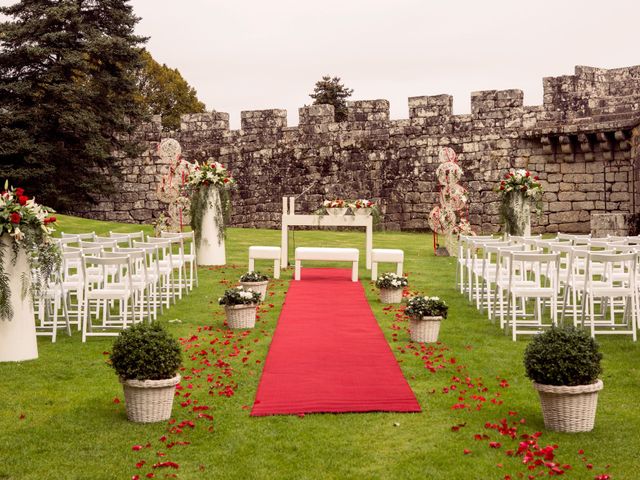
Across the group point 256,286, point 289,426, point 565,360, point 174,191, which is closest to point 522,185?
point 256,286

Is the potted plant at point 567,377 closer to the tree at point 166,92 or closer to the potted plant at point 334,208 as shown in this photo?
the potted plant at point 334,208

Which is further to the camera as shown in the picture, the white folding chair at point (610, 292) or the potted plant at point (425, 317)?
the potted plant at point (425, 317)

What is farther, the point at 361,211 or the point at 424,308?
the point at 361,211

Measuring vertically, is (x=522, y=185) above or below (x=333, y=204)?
above

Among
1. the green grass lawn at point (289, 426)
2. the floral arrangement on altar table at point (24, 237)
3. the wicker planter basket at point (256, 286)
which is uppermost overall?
the floral arrangement on altar table at point (24, 237)

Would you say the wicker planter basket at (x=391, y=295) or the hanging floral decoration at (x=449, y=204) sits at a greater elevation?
the hanging floral decoration at (x=449, y=204)

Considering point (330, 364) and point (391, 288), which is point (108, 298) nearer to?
point (330, 364)

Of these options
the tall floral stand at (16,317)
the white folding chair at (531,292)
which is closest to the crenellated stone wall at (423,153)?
the white folding chair at (531,292)

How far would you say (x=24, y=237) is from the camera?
841cm

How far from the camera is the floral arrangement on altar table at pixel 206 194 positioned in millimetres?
16078

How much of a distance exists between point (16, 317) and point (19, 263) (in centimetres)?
53

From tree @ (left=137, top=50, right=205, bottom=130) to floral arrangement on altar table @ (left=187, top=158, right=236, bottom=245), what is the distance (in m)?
26.8

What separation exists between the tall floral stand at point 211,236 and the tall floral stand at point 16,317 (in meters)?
7.67

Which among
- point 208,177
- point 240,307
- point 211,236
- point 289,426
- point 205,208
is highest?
point 208,177
